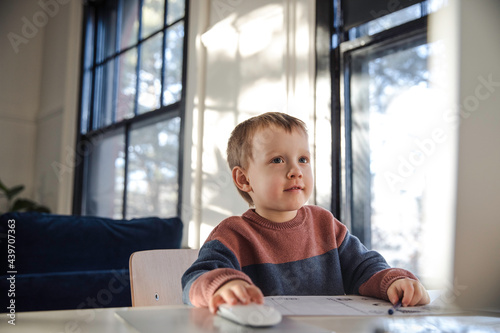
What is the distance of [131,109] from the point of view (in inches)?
166

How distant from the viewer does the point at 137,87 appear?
164 inches

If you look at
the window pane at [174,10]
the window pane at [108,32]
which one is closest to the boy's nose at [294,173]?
the window pane at [174,10]

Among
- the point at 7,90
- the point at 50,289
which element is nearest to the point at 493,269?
the point at 50,289

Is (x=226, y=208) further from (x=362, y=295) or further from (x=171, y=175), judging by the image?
(x=362, y=295)

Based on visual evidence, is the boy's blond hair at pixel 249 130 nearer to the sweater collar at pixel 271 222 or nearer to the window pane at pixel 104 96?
the sweater collar at pixel 271 222

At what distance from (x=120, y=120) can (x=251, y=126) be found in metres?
3.44

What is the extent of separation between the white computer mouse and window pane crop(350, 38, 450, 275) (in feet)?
4.18

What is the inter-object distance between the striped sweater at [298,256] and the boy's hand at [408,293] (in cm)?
6

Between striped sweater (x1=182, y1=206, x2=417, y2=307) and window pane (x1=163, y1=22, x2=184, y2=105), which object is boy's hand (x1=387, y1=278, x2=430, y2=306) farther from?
window pane (x1=163, y1=22, x2=184, y2=105)

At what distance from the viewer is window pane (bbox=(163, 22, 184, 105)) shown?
3.55 metres

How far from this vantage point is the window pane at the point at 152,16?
3903 mm

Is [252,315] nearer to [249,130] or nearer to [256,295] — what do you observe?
[256,295]

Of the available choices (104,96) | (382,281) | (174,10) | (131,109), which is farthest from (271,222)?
(104,96)

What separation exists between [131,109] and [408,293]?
3.73 m
